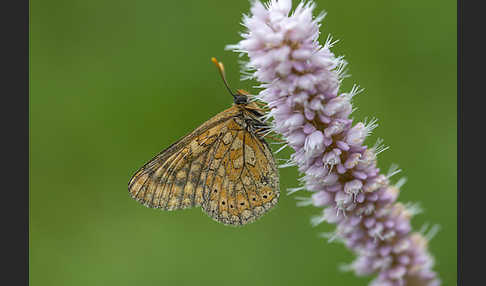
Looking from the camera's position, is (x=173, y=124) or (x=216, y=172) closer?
(x=216, y=172)

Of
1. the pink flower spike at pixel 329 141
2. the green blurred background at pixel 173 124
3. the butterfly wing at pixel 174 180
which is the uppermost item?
the green blurred background at pixel 173 124

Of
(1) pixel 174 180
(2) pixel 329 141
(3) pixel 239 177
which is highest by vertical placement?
(1) pixel 174 180

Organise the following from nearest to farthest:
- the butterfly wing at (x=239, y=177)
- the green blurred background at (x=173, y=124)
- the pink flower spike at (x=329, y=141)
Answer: the pink flower spike at (x=329, y=141)
the butterfly wing at (x=239, y=177)
the green blurred background at (x=173, y=124)

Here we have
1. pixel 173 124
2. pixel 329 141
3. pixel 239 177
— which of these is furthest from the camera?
pixel 173 124

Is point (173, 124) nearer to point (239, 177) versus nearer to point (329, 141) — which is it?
point (239, 177)

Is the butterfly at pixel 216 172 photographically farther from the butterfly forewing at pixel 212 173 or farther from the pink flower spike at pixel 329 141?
the pink flower spike at pixel 329 141

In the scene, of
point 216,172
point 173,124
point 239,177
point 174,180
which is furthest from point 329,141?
point 173,124

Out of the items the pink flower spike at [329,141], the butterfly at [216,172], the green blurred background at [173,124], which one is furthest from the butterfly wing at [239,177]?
the green blurred background at [173,124]

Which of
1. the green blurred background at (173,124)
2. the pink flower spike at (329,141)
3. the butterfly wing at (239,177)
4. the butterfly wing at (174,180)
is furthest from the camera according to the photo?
the green blurred background at (173,124)
